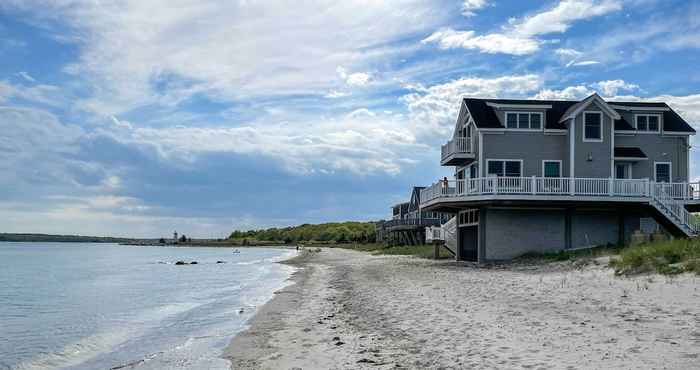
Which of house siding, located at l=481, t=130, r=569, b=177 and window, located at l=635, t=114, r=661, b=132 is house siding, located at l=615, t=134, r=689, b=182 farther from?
house siding, located at l=481, t=130, r=569, b=177

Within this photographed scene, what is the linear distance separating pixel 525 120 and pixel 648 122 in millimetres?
6508

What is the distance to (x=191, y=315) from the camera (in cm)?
2100

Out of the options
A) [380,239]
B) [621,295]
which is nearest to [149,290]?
[621,295]

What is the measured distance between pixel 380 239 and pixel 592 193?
6539 cm

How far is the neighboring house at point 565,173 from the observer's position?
29031 mm

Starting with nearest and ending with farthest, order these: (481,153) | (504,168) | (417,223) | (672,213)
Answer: (672,213)
(481,153)
(504,168)
(417,223)

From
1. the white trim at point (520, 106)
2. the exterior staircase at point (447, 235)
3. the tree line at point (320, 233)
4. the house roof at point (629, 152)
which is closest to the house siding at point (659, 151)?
the house roof at point (629, 152)

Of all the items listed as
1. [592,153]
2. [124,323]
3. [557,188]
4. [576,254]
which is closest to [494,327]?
[124,323]

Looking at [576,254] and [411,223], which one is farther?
[411,223]

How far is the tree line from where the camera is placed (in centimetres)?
12263

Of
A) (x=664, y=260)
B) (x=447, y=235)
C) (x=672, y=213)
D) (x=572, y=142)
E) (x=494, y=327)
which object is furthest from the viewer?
(x=447, y=235)

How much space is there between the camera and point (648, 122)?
33.3 meters

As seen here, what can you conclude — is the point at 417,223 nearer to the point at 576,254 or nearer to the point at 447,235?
the point at 447,235

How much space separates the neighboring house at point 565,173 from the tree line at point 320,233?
73.6 meters
